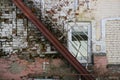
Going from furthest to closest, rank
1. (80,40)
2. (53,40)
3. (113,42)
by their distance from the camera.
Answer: (80,40), (113,42), (53,40)

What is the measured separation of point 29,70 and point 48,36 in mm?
1118

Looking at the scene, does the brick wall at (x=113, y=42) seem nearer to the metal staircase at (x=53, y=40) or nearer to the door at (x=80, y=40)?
the door at (x=80, y=40)

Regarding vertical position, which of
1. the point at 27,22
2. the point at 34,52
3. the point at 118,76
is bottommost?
the point at 118,76

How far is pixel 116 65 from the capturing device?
421 inches

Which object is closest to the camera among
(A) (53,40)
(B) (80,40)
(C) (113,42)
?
(A) (53,40)

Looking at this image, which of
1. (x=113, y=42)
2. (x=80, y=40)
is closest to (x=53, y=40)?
(x=80, y=40)

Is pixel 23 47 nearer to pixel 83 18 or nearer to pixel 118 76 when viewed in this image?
pixel 83 18

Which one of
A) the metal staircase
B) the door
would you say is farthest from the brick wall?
the metal staircase

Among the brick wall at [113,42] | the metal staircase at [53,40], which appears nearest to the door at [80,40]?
the brick wall at [113,42]

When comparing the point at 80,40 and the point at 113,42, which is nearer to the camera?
the point at 113,42

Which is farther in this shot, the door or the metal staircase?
the door

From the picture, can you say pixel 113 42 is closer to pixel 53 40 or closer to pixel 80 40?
pixel 80 40

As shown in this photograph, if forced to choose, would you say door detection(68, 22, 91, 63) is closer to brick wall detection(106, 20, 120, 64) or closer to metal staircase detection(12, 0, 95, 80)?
brick wall detection(106, 20, 120, 64)

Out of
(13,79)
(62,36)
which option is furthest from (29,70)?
(62,36)
